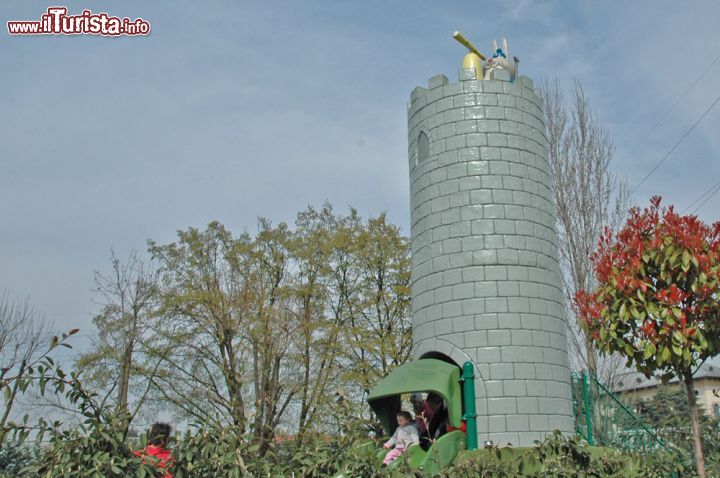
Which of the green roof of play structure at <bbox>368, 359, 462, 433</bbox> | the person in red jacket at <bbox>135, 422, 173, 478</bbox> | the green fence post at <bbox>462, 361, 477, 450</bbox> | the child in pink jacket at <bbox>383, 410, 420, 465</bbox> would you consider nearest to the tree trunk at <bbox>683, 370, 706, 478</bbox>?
the green fence post at <bbox>462, 361, 477, 450</bbox>

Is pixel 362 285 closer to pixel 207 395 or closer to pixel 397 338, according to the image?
pixel 397 338

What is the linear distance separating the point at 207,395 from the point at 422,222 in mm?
12283

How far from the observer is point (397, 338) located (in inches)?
798

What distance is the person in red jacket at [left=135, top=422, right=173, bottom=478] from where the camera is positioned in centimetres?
375

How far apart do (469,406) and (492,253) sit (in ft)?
6.65

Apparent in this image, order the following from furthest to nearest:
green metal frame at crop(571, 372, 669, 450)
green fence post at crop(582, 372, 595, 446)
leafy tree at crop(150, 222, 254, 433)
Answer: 1. leafy tree at crop(150, 222, 254, 433)
2. green fence post at crop(582, 372, 595, 446)
3. green metal frame at crop(571, 372, 669, 450)

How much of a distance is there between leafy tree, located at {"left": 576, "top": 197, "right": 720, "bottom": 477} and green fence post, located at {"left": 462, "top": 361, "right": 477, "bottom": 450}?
6.07 feet

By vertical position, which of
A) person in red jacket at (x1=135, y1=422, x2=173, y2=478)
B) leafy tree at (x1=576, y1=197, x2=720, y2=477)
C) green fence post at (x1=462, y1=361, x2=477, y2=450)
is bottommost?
person in red jacket at (x1=135, y1=422, x2=173, y2=478)

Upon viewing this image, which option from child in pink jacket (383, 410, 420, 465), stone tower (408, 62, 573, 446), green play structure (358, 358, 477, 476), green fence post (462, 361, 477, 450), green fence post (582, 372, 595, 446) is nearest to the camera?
child in pink jacket (383, 410, 420, 465)

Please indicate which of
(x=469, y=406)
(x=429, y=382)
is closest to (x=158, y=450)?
(x=429, y=382)

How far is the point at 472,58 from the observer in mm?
10750

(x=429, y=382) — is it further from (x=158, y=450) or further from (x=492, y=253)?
(x=158, y=450)

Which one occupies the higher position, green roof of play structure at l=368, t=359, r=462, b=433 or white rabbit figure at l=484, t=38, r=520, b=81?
white rabbit figure at l=484, t=38, r=520, b=81

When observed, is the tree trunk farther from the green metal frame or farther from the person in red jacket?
the person in red jacket
